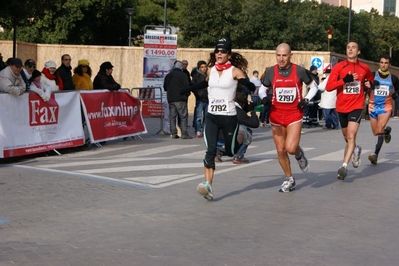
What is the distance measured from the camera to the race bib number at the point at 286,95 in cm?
1017

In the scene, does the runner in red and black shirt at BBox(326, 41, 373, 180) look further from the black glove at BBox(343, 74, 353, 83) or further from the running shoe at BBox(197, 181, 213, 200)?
the running shoe at BBox(197, 181, 213, 200)

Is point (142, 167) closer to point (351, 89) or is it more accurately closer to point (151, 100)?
point (351, 89)

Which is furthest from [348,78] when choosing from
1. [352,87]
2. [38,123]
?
[38,123]

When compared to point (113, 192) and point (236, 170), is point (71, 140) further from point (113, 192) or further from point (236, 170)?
point (113, 192)

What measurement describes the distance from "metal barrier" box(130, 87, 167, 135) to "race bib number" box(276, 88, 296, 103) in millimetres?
9696

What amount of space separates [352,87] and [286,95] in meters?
2.08

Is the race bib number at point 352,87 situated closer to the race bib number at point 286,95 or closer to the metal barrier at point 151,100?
the race bib number at point 286,95

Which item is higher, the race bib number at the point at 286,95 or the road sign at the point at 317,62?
the road sign at the point at 317,62

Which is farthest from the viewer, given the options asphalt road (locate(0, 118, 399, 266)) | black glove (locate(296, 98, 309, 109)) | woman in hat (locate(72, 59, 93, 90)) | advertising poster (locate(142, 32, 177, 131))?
advertising poster (locate(142, 32, 177, 131))

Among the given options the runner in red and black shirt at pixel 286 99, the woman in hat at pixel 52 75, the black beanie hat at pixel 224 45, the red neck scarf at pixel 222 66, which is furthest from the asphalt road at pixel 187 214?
the woman in hat at pixel 52 75

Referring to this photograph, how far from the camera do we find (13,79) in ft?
44.8

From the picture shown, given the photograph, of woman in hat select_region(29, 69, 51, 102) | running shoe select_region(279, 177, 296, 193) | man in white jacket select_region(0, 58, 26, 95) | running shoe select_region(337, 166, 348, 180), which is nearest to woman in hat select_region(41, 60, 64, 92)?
woman in hat select_region(29, 69, 51, 102)

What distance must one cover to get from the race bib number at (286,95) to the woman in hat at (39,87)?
5613 millimetres

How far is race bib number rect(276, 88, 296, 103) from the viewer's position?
10.2 metres
